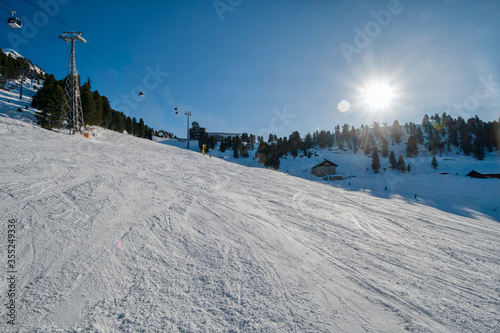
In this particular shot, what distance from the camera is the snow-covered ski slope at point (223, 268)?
272 centimetres

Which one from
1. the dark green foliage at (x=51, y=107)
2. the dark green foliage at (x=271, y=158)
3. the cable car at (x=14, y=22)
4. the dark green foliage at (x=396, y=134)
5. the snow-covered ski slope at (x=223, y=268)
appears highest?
the dark green foliage at (x=396, y=134)

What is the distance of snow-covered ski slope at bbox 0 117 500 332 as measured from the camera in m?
2.72

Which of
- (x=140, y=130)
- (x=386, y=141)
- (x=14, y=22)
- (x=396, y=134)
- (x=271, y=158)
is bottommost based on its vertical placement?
(x=271, y=158)

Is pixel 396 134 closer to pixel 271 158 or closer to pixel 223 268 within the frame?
pixel 271 158

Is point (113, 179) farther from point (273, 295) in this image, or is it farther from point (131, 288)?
point (273, 295)

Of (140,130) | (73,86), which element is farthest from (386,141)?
(73,86)

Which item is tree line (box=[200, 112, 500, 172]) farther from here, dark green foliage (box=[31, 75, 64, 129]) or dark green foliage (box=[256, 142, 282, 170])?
dark green foliage (box=[31, 75, 64, 129])

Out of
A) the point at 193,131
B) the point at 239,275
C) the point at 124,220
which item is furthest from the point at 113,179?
the point at 193,131

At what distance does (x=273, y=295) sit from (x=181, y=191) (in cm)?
630

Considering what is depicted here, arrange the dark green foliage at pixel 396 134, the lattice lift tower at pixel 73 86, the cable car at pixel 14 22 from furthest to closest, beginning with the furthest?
1. the dark green foliage at pixel 396 134
2. the lattice lift tower at pixel 73 86
3. the cable car at pixel 14 22

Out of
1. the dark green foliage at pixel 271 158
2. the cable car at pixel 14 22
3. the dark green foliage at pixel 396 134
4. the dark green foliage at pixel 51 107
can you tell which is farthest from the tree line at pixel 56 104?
the dark green foliage at pixel 396 134

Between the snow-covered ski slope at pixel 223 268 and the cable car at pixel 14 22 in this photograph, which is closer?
the snow-covered ski slope at pixel 223 268

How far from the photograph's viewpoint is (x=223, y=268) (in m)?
3.70

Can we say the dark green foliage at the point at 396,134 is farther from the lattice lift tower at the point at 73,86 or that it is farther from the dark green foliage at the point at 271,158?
the lattice lift tower at the point at 73,86
